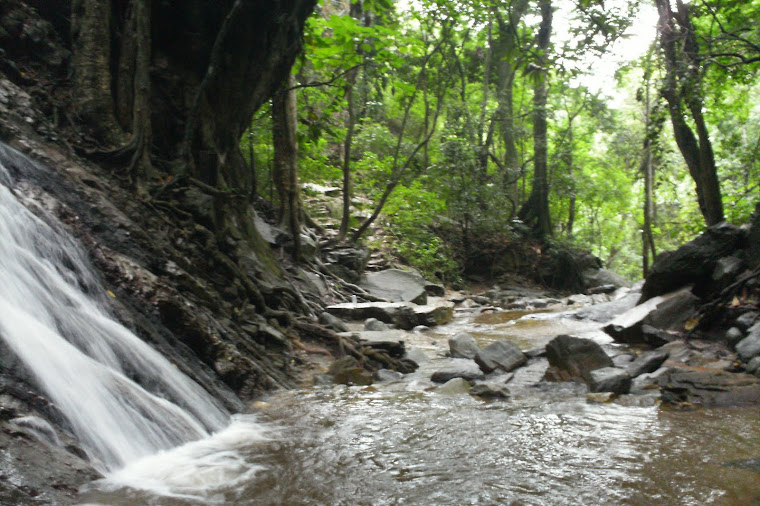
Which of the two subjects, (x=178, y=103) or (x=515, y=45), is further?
(x=515, y=45)

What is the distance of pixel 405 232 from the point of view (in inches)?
670

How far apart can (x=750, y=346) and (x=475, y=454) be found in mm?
4025

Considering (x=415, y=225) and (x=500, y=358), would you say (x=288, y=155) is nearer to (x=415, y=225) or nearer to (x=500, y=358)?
(x=500, y=358)

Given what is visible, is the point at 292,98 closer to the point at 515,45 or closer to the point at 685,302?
the point at 515,45

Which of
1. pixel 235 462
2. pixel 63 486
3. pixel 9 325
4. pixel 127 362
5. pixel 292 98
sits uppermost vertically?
pixel 292 98

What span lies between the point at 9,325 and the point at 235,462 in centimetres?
148

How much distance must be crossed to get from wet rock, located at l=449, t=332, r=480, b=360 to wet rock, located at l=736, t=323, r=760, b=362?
297cm

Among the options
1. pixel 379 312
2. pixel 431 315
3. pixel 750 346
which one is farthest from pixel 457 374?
pixel 431 315

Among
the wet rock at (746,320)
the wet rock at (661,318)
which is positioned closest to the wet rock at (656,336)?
the wet rock at (661,318)

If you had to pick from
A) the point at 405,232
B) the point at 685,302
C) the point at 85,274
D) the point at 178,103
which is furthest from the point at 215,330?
the point at 405,232

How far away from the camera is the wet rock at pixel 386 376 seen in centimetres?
615

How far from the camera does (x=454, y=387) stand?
5.39m

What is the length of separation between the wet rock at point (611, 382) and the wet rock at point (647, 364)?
22.6 inches

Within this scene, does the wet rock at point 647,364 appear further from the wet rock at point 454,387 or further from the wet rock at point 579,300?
the wet rock at point 579,300
